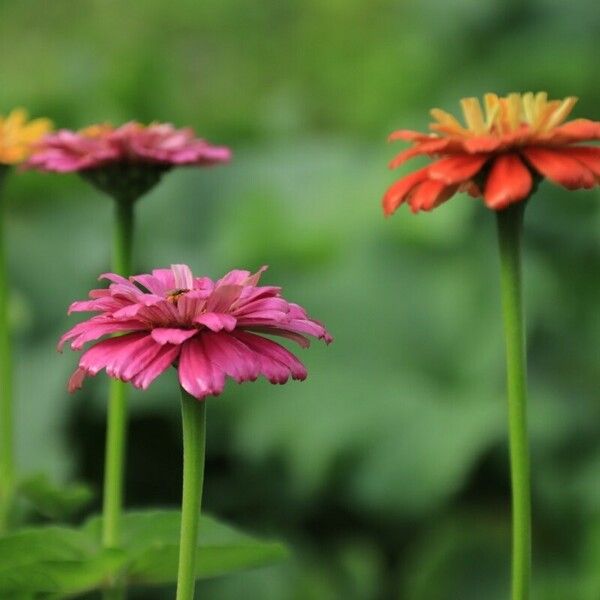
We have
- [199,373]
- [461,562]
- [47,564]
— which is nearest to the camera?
[199,373]

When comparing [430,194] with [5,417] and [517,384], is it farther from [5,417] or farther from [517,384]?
[5,417]

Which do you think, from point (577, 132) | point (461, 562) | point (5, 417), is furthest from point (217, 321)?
point (461, 562)

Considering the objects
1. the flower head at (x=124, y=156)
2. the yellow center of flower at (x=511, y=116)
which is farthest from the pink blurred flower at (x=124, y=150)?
the yellow center of flower at (x=511, y=116)

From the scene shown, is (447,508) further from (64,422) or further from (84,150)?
(84,150)

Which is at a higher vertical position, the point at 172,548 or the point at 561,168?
the point at 561,168

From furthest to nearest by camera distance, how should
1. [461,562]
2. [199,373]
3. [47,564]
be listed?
[461,562]
[47,564]
[199,373]

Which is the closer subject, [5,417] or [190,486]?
[190,486]
